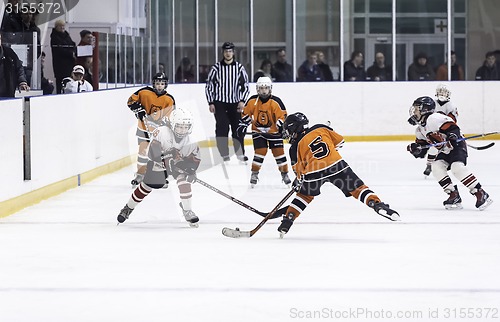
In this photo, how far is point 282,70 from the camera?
17.1m

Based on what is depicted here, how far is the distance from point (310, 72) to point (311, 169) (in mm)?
10174

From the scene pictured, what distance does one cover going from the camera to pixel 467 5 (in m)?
18.3

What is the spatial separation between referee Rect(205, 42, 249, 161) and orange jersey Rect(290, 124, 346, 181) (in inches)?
219

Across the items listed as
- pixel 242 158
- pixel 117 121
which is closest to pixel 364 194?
pixel 117 121

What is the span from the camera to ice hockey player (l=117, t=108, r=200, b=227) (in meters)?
7.44

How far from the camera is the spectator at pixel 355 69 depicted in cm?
1716

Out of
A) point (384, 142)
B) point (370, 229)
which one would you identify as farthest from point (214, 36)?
point (370, 229)

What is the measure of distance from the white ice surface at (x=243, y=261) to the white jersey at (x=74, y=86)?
1.45m

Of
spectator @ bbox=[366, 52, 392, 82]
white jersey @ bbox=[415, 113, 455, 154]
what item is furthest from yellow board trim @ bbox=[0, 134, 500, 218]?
spectator @ bbox=[366, 52, 392, 82]

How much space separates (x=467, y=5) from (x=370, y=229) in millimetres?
11470

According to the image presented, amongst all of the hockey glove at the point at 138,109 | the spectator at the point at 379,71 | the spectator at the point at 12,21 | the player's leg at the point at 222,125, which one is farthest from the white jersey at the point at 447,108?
the spectator at the point at 379,71

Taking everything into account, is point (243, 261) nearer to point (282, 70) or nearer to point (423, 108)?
point (423, 108)

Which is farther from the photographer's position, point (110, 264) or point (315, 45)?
point (315, 45)

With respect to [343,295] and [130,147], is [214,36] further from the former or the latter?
[343,295]
